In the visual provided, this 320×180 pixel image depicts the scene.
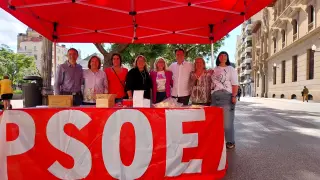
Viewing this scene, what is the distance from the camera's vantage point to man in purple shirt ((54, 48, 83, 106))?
522cm

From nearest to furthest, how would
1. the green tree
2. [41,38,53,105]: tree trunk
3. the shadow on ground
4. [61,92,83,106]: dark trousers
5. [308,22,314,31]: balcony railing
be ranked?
the shadow on ground → [61,92,83,106]: dark trousers → [41,38,53,105]: tree trunk → [308,22,314,31]: balcony railing → the green tree

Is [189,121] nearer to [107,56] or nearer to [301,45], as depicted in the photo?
[107,56]

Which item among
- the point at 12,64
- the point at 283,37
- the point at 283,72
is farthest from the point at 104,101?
the point at 12,64

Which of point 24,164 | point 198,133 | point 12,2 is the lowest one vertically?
point 24,164

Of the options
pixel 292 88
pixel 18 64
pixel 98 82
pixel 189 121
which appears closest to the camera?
pixel 189 121

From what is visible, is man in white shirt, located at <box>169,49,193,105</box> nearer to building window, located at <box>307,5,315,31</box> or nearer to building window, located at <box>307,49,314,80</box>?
building window, located at <box>307,49,314,80</box>

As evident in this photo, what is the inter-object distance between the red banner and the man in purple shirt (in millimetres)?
1630

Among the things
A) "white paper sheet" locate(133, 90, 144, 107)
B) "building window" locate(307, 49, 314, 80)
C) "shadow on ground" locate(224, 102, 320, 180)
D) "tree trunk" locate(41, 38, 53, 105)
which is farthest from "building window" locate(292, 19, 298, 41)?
"white paper sheet" locate(133, 90, 144, 107)

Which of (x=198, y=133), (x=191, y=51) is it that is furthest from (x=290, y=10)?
(x=198, y=133)

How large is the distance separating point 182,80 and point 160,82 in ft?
1.48

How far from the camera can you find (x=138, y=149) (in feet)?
12.1

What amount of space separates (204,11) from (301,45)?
29.6 meters

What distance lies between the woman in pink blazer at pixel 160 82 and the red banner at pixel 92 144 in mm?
1737

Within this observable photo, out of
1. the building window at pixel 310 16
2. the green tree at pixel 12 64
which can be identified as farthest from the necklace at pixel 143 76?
the green tree at pixel 12 64
